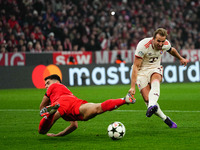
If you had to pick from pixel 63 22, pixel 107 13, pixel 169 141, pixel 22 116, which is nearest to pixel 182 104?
pixel 22 116

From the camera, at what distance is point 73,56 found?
20672 mm

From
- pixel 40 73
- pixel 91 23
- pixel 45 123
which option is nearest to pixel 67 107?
pixel 45 123

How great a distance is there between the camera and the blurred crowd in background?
20.0 metres

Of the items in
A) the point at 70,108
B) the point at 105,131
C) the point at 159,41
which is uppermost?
the point at 159,41

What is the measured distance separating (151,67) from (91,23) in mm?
15417

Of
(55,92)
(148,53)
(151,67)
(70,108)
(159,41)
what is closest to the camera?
(70,108)

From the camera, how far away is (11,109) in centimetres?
1116

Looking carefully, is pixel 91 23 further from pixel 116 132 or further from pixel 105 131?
pixel 116 132

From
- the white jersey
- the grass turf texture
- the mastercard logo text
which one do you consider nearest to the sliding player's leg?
the grass turf texture

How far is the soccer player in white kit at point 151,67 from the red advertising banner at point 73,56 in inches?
495

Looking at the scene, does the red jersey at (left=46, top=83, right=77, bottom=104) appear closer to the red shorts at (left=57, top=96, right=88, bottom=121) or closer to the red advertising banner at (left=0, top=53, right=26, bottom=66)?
the red shorts at (left=57, top=96, right=88, bottom=121)

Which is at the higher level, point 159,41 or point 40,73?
point 159,41

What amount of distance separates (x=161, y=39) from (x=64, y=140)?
2.37 metres

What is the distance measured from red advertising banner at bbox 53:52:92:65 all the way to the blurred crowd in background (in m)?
0.32
